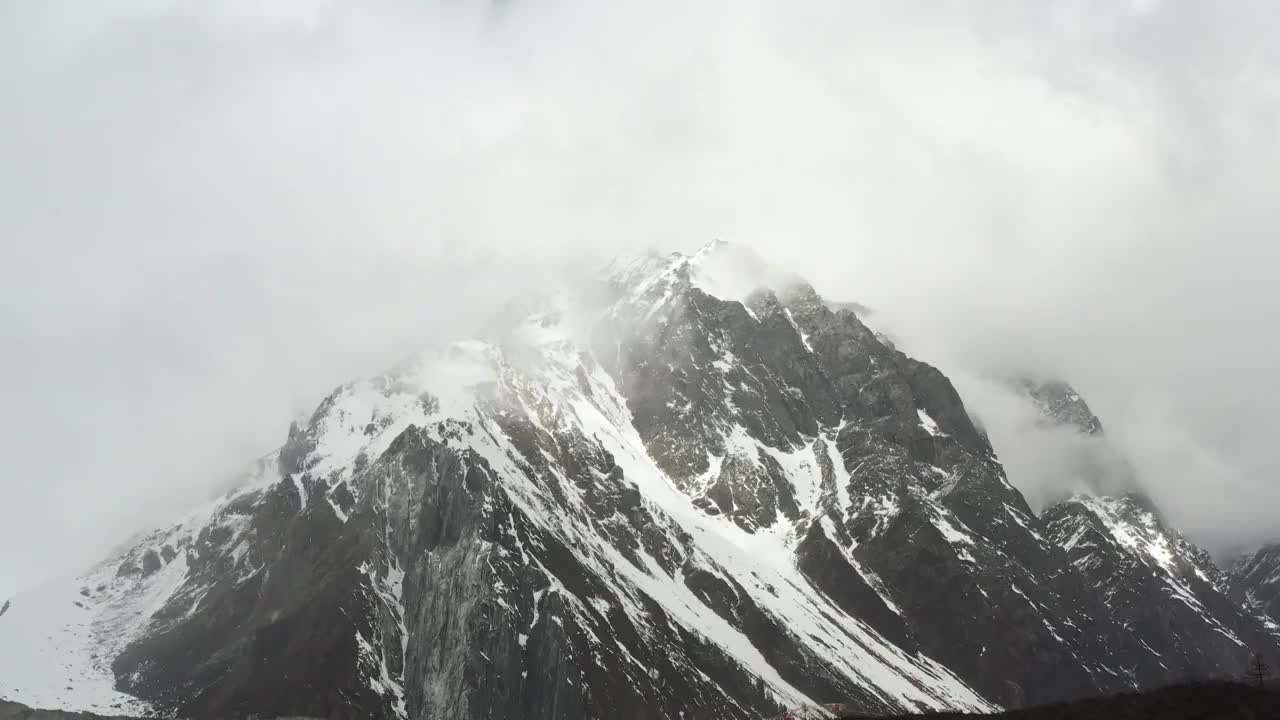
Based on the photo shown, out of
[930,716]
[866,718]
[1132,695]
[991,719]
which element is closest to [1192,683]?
[1132,695]

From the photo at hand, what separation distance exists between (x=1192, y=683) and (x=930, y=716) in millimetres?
26494

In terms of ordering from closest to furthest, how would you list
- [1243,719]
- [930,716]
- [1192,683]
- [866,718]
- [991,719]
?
[1243,719], [1192,683], [991,719], [930,716], [866,718]

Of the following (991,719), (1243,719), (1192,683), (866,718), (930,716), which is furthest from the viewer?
(866,718)

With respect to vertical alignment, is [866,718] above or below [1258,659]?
below

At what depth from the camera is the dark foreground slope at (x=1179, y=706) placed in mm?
67688

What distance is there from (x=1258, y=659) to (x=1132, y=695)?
12.5 meters

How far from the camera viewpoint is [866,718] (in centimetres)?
10962

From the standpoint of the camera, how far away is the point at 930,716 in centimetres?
9788

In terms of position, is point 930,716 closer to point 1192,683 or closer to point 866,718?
point 866,718

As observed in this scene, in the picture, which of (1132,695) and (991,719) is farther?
(991,719)

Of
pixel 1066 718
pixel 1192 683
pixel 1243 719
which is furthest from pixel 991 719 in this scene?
pixel 1243 719

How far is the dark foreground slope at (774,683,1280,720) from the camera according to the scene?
222 feet

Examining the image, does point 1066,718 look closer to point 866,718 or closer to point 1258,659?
point 1258,659

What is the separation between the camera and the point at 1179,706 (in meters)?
72.3
